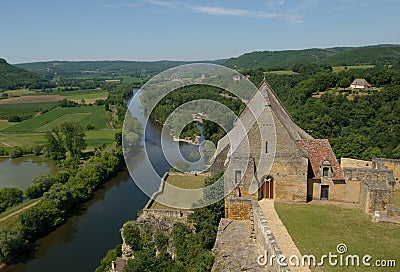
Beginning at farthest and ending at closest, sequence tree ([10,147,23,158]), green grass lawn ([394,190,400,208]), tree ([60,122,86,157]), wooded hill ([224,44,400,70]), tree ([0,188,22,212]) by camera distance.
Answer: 1. wooded hill ([224,44,400,70])
2. tree ([10,147,23,158])
3. tree ([60,122,86,157])
4. tree ([0,188,22,212])
5. green grass lawn ([394,190,400,208])

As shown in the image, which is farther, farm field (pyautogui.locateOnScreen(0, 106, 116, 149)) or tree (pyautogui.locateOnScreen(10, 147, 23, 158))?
farm field (pyautogui.locateOnScreen(0, 106, 116, 149))

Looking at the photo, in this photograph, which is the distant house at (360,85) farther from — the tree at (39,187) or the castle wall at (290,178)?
the tree at (39,187)

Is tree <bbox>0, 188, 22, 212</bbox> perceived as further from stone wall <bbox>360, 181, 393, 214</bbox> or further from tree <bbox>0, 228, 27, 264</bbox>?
stone wall <bbox>360, 181, 393, 214</bbox>

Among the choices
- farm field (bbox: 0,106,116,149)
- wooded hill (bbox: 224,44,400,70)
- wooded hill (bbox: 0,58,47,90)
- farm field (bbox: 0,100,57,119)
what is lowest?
farm field (bbox: 0,106,116,149)

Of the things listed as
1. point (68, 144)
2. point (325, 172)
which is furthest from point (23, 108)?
point (325, 172)

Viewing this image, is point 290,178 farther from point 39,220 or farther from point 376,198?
point 39,220

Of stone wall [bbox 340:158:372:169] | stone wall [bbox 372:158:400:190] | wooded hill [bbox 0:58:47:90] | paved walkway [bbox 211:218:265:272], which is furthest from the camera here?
wooded hill [bbox 0:58:47:90]

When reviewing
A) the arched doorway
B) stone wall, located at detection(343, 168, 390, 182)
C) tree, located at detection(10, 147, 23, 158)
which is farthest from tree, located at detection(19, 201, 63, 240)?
tree, located at detection(10, 147, 23, 158)
